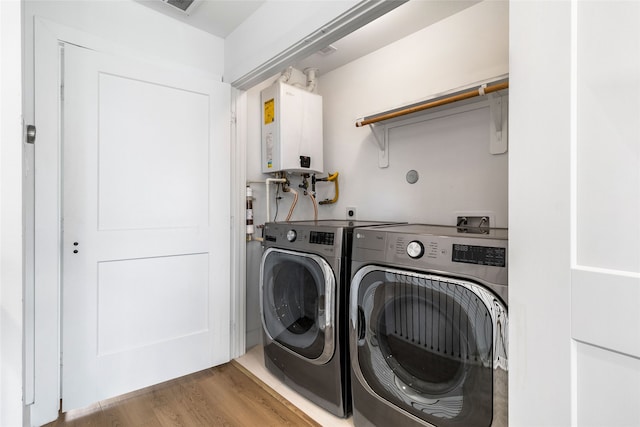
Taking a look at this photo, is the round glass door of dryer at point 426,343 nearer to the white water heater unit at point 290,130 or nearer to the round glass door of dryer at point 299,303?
the round glass door of dryer at point 299,303

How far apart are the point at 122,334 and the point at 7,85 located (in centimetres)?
153

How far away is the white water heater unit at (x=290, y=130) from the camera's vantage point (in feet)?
7.98

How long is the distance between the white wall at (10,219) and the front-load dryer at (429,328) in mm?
1181

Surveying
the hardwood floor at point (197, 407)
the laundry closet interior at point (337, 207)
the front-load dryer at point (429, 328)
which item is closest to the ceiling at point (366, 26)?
the laundry closet interior at point (337, 207)

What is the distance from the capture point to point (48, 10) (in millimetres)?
1600

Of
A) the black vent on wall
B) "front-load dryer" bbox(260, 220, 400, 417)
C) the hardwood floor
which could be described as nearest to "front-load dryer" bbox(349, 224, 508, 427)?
"front-load dryer" bbox(260, 220, 400, 417)

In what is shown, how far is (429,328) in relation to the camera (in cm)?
125

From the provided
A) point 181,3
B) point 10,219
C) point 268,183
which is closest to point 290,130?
point 268,183

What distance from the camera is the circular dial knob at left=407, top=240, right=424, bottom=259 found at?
1.25m

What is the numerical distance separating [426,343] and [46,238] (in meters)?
1.91

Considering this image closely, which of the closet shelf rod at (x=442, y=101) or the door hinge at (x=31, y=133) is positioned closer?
the door hinge at (x=31, y=133)
